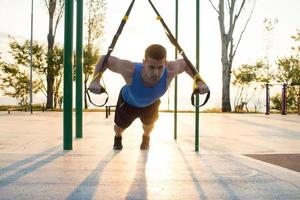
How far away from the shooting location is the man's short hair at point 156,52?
129 inches

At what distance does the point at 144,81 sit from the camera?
366 cm

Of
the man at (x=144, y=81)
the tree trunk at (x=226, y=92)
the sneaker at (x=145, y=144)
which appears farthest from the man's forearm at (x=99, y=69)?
→ the tree trunk at (x=226, y=92)

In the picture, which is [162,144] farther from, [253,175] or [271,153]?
[253,175]

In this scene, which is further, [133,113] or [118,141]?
[118,141]

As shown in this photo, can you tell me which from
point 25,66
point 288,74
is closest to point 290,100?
point 288,74

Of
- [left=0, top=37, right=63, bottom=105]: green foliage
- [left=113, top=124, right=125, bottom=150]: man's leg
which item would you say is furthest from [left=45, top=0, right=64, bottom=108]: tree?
[left=113, top=124, right=125, bottom=150]: man's leg

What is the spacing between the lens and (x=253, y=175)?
3.05m

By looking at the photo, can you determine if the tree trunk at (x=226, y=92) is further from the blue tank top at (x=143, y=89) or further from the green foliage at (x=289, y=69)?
the blue tank top at (x=143, y=89)

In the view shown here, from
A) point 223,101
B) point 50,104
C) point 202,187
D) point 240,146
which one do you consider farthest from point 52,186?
point 50,104

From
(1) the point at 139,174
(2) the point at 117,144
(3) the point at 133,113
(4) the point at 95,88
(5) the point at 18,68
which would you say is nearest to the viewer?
(1) the point at 139,174

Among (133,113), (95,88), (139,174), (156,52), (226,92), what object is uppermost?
(156,52)

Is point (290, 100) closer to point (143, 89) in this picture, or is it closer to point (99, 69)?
point (143, 89)

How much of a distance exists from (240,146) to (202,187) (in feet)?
8.87

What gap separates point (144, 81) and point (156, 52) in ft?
1.47
